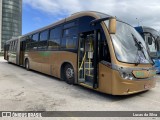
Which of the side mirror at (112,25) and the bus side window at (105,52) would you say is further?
the bus side window at (105,52)


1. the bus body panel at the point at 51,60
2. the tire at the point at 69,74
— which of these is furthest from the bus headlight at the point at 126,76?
the tire at the point at 69,74

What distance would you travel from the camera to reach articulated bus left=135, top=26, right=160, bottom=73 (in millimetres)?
11758

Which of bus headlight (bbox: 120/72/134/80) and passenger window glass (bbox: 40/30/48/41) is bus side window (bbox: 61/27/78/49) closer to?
passenger window glass (bbox: 40/30/48/41)

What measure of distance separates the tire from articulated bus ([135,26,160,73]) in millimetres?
5321

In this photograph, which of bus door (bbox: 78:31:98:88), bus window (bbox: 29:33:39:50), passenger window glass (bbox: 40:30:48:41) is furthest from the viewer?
bus window (bbox: 29:33:39:50)

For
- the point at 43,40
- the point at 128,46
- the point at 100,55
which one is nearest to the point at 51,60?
the point at 43,40

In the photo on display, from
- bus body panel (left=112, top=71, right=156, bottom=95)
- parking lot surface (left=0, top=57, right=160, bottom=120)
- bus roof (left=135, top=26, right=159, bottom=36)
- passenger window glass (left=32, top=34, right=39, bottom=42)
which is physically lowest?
parking lot surface (left=0, top=57, right=160, bottom=120)

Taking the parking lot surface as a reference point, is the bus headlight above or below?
above

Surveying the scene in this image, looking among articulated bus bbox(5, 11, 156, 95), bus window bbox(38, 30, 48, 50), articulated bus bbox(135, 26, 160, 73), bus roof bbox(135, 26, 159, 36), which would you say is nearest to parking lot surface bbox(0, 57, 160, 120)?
articulated bus bbox(5, 11, 156, 95)

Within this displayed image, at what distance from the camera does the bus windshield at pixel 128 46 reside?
6.22m

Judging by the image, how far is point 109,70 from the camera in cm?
618

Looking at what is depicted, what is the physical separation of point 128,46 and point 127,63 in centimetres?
70

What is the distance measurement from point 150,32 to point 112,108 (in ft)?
26.4

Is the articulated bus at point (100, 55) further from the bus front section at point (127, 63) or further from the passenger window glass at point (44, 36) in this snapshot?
the passenger window glass at point (44, 36)
